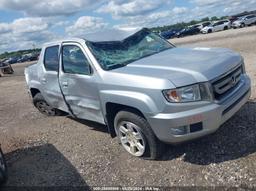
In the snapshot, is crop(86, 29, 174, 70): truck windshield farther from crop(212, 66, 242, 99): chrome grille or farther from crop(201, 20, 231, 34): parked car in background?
crop(201, 20, 231, 34): parked car in background

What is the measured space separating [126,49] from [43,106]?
337cm

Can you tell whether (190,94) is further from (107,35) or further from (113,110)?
(107,35)

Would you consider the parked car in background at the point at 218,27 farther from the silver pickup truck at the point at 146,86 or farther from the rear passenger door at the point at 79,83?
the rear passenger door at the point at 79,83

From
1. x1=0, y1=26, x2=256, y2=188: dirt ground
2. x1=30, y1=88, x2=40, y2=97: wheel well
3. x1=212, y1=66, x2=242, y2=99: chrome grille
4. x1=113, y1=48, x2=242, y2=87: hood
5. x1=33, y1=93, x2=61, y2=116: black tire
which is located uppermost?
x1=113, y1=48, x2=242, y2=87: hood

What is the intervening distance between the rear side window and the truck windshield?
3.71 feet

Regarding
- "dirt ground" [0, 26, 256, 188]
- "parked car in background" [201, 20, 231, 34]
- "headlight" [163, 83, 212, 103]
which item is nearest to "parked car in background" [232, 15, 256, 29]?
"parked car in background" [201, 20, 231, 34]

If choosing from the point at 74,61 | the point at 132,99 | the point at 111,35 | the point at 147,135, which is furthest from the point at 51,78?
the point at 147,135

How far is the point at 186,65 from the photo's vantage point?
450cm

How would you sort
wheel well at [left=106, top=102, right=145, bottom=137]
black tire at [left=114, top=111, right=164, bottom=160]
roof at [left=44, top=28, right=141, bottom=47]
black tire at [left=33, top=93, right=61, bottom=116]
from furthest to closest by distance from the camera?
black tire at [left=33, top=93, right=61, bottom=116] → roof at [left=44, top=28, right=141, bottom=47] → wheel well at [left=106, top=102, right=145, bottom=137] → black tire at [left=114, top=111, right=164, bottom=160]

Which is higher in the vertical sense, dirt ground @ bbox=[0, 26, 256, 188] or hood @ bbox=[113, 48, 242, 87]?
hood @ bbox=[113, 48, 242, 87]

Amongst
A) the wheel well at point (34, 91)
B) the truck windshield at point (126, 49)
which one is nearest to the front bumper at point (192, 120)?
the truck windshield at point (126, 49)

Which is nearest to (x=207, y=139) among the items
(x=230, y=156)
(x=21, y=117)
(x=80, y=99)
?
(x=230, y=156)

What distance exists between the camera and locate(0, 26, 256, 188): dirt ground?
14.1 ft

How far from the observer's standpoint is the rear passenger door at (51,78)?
6.41 meters
